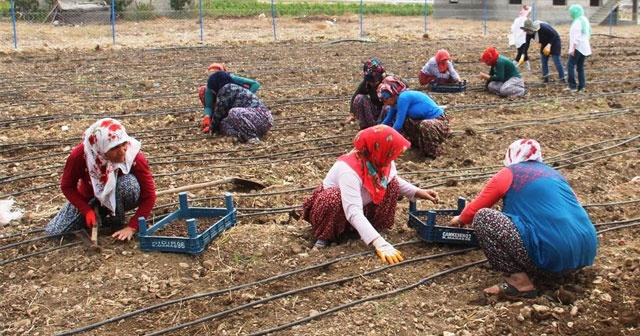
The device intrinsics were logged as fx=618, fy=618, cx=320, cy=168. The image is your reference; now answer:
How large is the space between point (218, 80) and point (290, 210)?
2530 mm

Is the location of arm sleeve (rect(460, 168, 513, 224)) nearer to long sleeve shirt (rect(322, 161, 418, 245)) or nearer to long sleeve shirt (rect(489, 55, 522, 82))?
long sleeve shirt (rect(322, 161, 418, 245))

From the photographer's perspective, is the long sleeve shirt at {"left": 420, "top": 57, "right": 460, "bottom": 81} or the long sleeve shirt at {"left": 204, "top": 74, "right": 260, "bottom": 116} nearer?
the long sleeve shirt at {"left": 204, "top": 74, "right": 260, "bottom": 116}

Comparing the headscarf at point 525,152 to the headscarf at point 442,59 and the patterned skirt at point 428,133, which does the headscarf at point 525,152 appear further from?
the headscarf at point 442,59

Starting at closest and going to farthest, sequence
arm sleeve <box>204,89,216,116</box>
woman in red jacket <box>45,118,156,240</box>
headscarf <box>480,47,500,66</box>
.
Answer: woman in red jacket <box>45,118,156,240</box>
arm sleeve <box>204,89,216,116</box>
headscarf <box>480,47,500,66</box>

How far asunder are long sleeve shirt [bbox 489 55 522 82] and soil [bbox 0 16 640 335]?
39 centimetres

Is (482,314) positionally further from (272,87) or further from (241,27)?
(241,27)

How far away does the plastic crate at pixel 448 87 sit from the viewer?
9.41 meters

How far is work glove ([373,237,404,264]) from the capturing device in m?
3.85

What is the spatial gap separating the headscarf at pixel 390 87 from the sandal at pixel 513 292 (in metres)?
3.07

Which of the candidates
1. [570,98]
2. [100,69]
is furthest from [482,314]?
[100,69]

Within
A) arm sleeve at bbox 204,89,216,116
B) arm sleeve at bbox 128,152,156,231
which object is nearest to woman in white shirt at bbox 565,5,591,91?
arm sleeve at bbox 204,89,216,116

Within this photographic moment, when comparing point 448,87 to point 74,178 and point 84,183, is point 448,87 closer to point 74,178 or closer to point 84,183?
point 84,183

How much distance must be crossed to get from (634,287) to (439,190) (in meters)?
2.11

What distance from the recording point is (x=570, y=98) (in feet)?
29.7
